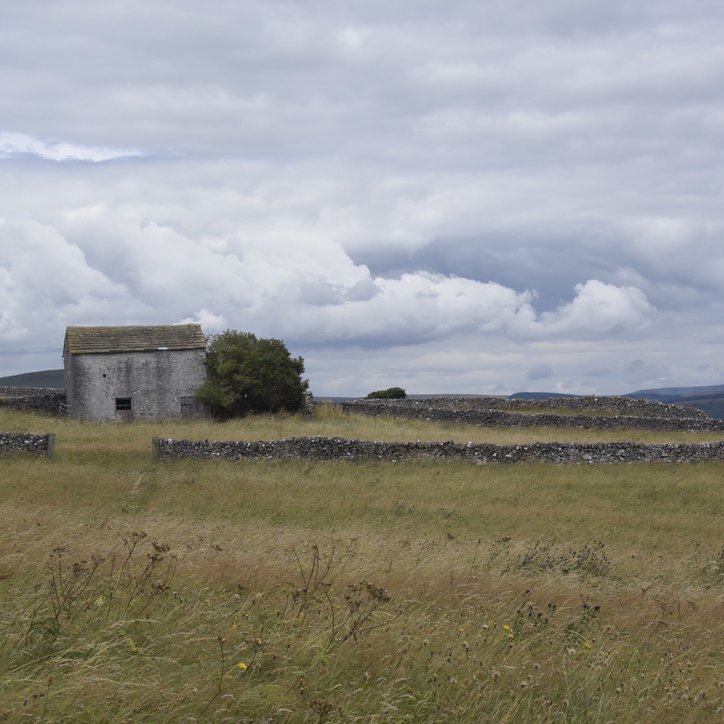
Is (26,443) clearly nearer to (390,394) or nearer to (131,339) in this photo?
(131,339)

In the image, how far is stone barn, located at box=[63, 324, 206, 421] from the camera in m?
40.2

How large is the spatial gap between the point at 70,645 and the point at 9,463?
1900cm

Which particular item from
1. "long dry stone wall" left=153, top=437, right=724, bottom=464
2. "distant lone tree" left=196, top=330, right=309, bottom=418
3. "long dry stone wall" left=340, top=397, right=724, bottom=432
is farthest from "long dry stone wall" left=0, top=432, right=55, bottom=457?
"long dry stone wall" left=340, top=397, right=724, bottom=432

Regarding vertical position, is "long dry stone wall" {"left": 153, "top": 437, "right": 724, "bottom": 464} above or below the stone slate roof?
below

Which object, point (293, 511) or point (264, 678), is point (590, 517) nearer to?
point (293, 511)

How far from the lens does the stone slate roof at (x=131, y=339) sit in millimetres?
40594

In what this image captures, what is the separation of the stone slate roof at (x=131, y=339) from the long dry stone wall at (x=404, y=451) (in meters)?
16.4

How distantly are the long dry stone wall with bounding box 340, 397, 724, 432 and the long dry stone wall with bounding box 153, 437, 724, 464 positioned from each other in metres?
9.81

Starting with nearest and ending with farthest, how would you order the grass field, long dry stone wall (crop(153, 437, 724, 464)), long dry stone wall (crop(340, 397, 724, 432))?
1. the grass field
2. long dry stone wall (crop(153, 437, 724, 464))
3. long dry stone wall (crop(340, 397, 724, 432))

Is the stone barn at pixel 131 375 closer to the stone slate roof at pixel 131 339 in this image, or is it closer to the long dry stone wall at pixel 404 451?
the stone slate roof at pixel 131 339

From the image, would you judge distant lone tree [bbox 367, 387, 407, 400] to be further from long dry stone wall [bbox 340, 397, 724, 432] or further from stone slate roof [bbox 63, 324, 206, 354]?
stone slate roof [bbox 63, 324, 206, 354]

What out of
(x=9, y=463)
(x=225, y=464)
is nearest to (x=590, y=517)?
(x=225, y=464)

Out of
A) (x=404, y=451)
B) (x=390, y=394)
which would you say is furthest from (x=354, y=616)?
(x=390, y=394)

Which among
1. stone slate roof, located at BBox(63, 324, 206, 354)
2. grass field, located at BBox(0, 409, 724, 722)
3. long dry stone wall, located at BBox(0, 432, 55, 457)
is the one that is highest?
stone slate roof, located at BBox(63, 324, 206, 354)
